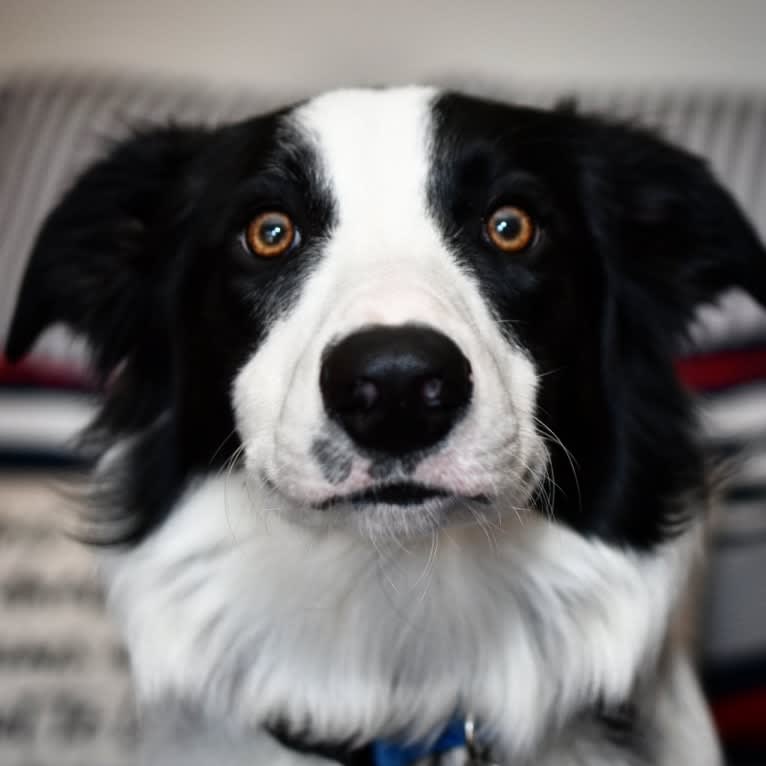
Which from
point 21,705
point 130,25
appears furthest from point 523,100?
point 21,705

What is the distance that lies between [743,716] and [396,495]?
3.23 ft

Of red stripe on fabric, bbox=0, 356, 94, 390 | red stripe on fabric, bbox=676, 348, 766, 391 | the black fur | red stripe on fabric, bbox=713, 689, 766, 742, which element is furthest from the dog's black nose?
red stripe on fabric, bbox=0, 356, 94, 390

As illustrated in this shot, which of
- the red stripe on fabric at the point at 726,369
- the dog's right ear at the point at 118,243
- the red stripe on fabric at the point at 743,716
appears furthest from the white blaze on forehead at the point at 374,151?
the red stripe on fabric at the point at 743,716

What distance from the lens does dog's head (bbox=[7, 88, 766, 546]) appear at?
0.85 metres

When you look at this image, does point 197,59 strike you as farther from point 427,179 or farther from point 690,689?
point 690,689

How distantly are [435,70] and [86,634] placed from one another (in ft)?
5.24

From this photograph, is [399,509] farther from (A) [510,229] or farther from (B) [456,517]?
(A) [510,229]

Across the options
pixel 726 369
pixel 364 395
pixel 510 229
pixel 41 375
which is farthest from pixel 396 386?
pixel 41 375

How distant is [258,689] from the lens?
114 cm

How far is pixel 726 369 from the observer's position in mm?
1837

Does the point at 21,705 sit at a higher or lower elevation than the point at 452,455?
lower

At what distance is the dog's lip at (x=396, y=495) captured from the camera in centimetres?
85

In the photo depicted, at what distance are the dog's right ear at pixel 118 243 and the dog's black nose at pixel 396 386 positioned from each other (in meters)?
0.57

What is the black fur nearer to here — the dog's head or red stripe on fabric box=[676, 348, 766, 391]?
the dog's head
